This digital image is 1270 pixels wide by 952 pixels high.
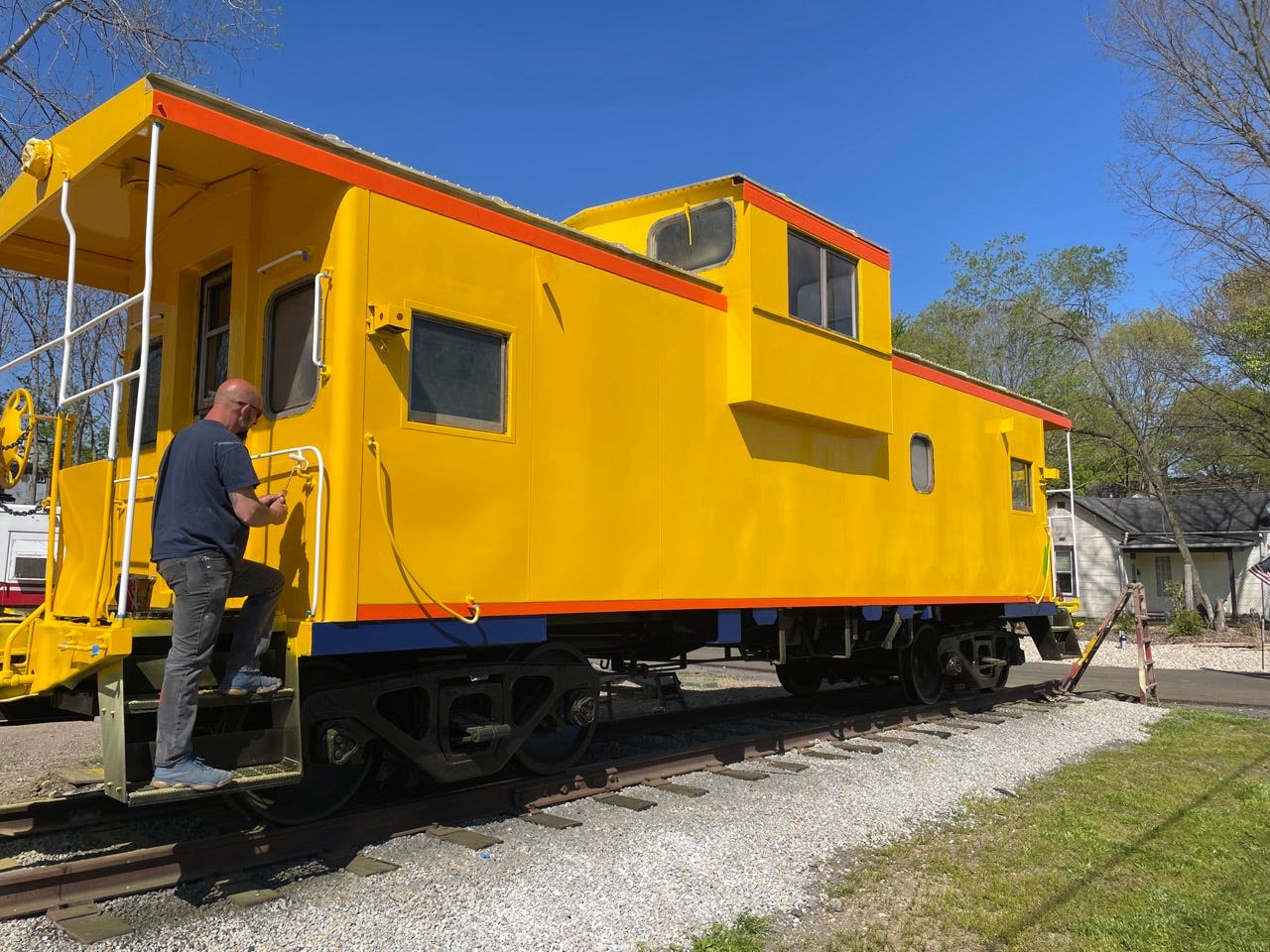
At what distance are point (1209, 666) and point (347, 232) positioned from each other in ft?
67.5

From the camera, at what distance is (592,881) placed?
14.8 feet

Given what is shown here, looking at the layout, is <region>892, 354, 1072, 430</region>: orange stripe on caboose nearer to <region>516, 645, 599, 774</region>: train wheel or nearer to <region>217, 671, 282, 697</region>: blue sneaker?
<region>516, 645, 599, 774</region>: train wheel

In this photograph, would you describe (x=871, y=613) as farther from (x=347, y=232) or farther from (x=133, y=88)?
(x=133, y=88)

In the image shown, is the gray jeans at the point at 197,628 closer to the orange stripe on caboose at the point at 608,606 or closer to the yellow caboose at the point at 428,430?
the yellow caboose at the point at 428,430

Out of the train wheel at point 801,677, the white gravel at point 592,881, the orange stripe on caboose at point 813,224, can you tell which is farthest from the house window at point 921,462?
the white gravel at point 592,881

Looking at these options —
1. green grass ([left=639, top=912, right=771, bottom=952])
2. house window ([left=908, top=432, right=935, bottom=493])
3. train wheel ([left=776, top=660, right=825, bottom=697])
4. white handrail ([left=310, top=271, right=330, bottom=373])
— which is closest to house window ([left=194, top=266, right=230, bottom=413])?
white handrail ([left=310, top=271, right=330, bottom=373])

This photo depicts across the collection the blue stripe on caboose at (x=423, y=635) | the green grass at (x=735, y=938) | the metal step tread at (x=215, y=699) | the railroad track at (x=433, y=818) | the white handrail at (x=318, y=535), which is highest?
the white handrail at (x=318, y=535)

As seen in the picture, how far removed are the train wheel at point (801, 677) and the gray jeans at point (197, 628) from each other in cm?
764

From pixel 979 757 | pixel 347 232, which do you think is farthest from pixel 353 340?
pixel 979 757

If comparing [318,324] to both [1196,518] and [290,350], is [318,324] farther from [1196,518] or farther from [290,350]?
[1196,518]

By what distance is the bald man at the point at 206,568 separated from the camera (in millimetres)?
3945

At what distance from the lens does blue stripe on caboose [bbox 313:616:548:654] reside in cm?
464

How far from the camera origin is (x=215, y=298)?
5914mm

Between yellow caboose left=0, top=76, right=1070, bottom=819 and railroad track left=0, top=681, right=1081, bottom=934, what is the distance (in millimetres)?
276
